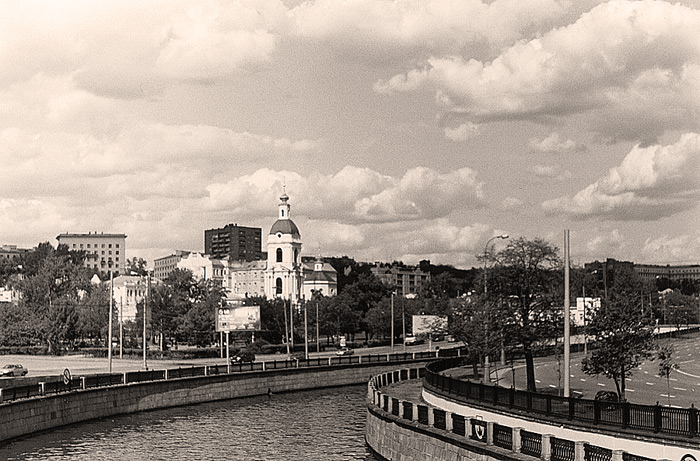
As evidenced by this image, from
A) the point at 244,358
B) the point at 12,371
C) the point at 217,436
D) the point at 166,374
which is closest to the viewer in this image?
the point at 217,436

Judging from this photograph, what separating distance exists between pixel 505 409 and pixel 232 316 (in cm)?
7380

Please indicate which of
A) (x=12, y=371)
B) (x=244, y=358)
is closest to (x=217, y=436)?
(x=12, y=371)

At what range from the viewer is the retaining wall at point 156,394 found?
53688 millimetres

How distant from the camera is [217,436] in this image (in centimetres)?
5434

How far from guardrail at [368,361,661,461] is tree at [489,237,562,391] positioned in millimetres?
11124

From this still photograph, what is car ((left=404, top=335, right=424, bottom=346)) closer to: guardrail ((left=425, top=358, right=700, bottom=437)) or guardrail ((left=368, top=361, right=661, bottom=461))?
guardrail ((left=368, top=361, right=661, bottom=461))

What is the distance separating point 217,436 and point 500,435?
25.4m

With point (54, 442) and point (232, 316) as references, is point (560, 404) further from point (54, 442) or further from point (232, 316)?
point (232, 316)

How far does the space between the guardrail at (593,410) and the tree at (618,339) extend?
5.79 m

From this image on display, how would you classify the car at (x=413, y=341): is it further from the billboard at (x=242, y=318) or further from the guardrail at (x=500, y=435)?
the guardrail at (x=500, y=435)

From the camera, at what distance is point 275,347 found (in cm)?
12762

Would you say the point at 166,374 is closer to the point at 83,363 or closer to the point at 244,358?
the point at 244,358

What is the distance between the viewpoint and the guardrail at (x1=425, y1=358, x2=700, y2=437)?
1160 inches

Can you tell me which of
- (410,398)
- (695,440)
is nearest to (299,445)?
(410,398)
